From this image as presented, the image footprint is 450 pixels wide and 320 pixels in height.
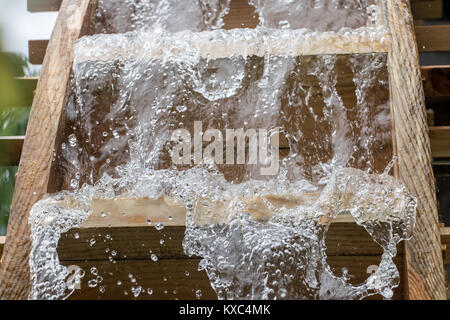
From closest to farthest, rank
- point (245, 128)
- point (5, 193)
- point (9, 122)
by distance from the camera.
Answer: point (245, 128) → point (9, 122) → point (5, 193)

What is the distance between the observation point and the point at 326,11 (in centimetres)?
228

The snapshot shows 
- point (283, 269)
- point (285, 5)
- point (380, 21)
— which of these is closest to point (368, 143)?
point (380, 21)

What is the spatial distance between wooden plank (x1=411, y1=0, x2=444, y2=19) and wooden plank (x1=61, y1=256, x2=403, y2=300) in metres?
1.50

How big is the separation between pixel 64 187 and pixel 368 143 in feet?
3.53

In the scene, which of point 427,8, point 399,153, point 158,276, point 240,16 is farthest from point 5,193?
point 399,153

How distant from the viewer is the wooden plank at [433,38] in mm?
2137

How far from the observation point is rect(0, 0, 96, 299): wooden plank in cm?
154

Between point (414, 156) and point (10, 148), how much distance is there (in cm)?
158

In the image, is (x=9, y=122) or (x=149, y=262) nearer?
(x=149, y=262)

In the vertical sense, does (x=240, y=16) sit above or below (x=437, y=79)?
above

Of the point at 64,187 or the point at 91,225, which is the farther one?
the point at 64,187

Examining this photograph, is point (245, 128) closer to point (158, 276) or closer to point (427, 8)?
point (158, 276)

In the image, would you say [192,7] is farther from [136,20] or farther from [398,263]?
[398,263]

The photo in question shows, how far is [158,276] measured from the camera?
1.63m
